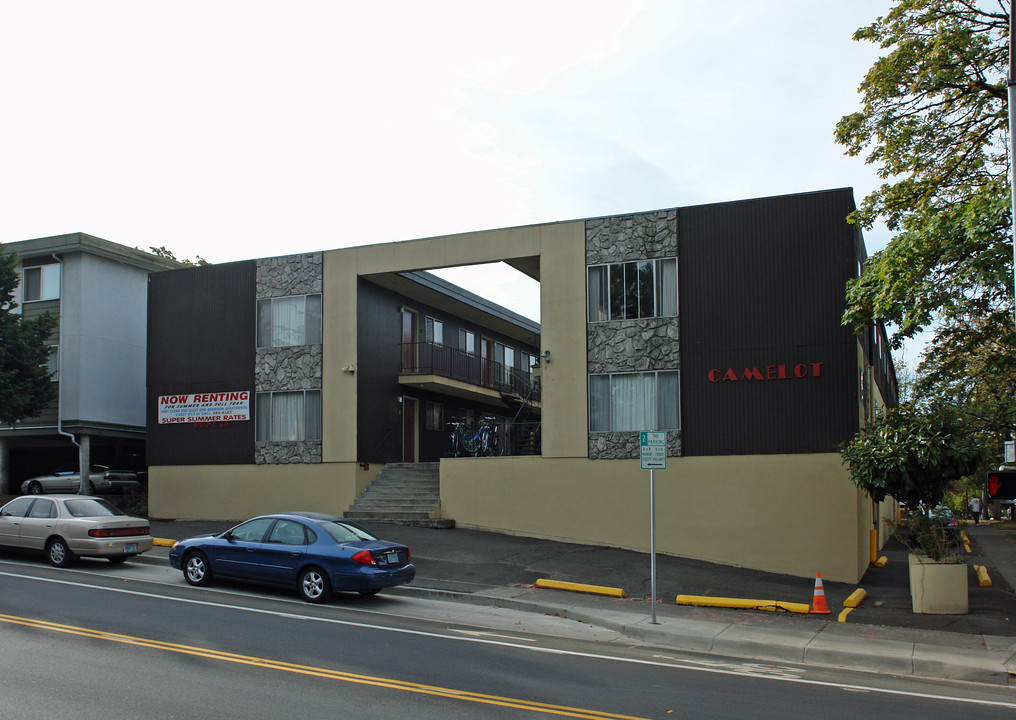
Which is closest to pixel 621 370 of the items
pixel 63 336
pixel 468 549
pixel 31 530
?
pixel 468 549

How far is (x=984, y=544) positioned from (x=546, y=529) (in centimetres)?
2009

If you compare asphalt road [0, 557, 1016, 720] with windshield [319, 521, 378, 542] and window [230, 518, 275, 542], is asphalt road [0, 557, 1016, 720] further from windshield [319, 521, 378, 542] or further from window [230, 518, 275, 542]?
window [230, 518, 275, 542]

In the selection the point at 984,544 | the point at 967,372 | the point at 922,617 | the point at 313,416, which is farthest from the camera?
the point at 984,544

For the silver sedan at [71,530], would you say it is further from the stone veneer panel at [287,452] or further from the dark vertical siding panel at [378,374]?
the dark vertical siding panel at [378,374]

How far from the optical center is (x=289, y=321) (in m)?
24.8

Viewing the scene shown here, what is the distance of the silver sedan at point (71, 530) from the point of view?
16734 millimetres

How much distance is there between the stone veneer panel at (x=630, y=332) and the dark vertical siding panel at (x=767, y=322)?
11.6 inches

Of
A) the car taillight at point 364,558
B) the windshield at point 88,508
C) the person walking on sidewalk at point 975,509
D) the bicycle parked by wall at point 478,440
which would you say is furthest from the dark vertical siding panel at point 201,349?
the person walking on sidewalk at point 975,509

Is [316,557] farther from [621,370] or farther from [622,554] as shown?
[621,370]

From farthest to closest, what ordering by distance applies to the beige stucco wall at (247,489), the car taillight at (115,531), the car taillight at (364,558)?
the beige stucco wall at (247,489) → the car taillight at (115,531) → the car taillight at (364,558)

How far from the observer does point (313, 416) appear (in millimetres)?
24156

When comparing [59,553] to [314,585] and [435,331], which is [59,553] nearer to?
[314,585]

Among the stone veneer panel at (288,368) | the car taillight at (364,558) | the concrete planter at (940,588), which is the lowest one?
the concrete planter at (940,588)

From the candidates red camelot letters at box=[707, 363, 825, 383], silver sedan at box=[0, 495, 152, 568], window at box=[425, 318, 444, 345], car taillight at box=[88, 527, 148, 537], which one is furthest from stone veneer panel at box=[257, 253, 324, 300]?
red camelot letters at box=[707, 363, 825, 383]
